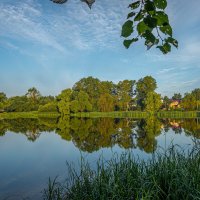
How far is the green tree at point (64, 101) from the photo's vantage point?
191ft

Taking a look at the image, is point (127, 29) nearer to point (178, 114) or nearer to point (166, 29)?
point (166, 29)

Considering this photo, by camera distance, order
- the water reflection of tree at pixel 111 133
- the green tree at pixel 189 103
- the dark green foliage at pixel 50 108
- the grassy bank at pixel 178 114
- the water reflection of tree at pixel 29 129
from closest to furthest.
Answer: the water reflection of tree at pixel 111 133, the water reflection of tree at pixel 29 129, the grassy bank at pixel 178 114, the green tree at pixel 189 103, the dark green foliage at pixel 50 108

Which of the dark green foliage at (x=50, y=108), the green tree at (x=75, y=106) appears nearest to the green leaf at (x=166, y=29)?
the green tree at (x=75, y=106)

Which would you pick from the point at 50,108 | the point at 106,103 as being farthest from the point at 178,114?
the point at 50,108

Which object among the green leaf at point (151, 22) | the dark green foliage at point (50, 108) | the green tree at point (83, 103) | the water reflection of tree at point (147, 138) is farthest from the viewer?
the dark green foliage at point (50, 108)

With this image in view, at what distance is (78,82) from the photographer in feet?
243

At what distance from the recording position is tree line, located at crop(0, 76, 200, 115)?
2101 inches

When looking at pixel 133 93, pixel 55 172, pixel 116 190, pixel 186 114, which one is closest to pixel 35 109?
pixel 133 93

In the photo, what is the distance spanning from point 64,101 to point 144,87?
67.2ft

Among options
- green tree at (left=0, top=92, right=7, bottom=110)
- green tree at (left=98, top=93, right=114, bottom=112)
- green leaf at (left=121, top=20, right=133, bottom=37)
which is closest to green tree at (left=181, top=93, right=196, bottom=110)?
green tree at (left=98, top=93, right=114, bottom=112)

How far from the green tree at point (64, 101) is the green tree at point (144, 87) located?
17700 millimetres

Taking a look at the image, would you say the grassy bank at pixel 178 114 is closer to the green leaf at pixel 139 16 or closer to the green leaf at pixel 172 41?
the green leaf at pixel 172 41

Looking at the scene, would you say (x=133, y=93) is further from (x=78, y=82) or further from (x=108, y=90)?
(x=78, y=82)

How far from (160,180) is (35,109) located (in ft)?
219
